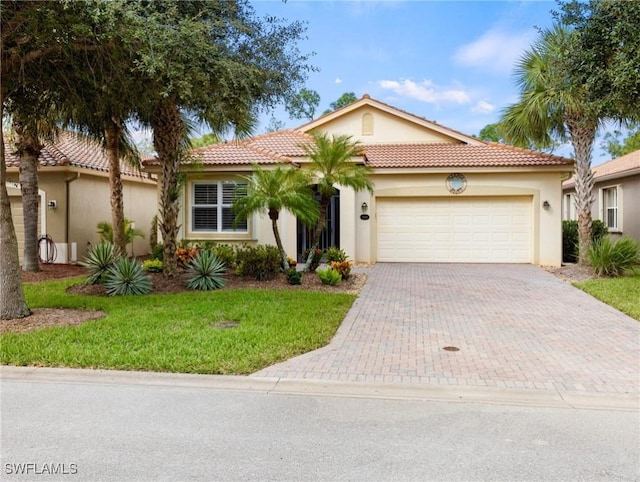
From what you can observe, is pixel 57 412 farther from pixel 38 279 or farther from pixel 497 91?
pixel 497 91

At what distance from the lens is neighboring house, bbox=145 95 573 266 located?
653 inches

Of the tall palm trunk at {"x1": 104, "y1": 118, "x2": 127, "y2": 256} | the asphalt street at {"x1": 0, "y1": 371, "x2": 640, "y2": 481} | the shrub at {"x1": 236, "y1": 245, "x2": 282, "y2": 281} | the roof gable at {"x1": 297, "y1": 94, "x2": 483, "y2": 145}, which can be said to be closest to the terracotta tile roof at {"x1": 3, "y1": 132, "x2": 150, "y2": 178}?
the tall palm trunk at {"x1": 104, "y1": 118, "x2": 127, "y2": 256}

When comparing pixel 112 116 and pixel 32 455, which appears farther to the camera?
pixel 112 116

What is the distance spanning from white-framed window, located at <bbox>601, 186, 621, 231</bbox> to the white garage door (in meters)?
5.86

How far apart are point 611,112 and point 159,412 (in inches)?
443

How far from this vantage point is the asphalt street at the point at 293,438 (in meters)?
3.70

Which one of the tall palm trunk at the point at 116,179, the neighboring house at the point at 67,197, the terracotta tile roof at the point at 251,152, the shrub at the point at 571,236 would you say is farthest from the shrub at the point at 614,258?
the neighboring house at the point at 67,197

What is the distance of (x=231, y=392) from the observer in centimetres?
546

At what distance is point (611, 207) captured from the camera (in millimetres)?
21000

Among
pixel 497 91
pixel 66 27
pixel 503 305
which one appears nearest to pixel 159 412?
pixel 66 27

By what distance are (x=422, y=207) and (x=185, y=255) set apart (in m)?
8.50

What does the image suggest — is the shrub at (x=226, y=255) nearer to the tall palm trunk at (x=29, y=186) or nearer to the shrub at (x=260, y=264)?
the shrub at (x=260, y=264)

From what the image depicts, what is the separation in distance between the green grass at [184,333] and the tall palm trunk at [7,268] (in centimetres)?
109

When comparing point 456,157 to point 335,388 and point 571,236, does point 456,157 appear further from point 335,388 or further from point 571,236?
point 335,388
